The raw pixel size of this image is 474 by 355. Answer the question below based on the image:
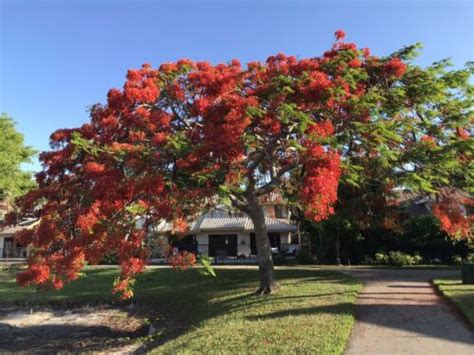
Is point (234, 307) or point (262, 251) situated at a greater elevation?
point (262, 251)

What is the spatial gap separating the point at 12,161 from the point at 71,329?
54.8 ft

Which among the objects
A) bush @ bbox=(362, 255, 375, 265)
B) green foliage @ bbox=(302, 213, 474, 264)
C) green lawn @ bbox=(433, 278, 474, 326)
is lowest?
green lawn @ bbox=(433, 278, 474, 326)

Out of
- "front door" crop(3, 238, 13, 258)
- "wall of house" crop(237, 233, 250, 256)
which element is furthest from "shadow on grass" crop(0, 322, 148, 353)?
"front door" crop(3, 238, 13, 258)

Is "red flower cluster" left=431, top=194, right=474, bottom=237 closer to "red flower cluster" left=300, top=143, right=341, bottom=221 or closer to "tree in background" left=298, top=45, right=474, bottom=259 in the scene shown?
"tree in background" left=298, top=45, right=474, bottom=259

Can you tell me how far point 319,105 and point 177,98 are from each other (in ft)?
12.6

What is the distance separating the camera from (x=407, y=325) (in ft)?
32.7

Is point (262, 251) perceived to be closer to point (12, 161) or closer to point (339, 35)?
point (339, 35)

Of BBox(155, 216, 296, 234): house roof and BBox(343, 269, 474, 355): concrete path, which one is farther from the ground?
BBox(155, 216, 296, 234): house roof

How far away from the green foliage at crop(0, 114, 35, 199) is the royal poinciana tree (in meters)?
16.7

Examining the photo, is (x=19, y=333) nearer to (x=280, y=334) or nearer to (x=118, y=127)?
(x=118, y=127)

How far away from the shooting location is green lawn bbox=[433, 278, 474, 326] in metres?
10.7

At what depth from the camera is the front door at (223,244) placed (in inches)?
1585

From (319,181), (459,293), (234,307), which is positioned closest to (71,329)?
(234,307)

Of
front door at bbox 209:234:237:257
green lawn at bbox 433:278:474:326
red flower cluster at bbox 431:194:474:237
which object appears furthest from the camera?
front door at bbox 209:234:237:257
